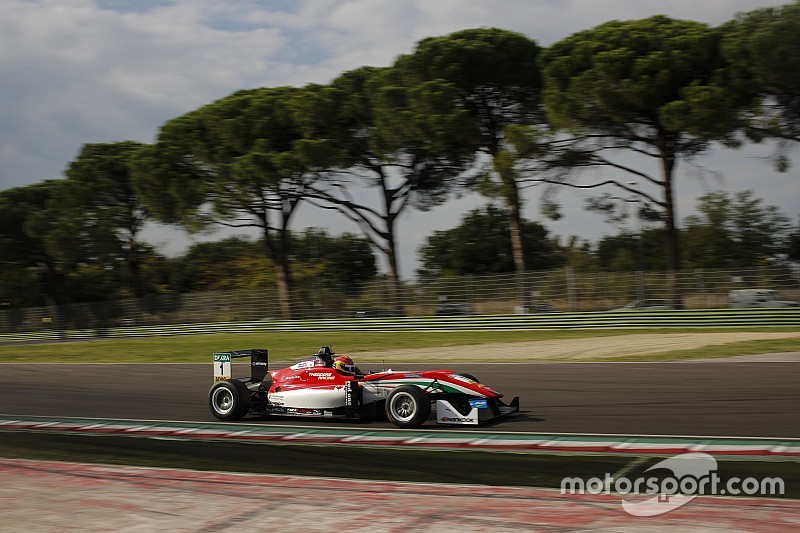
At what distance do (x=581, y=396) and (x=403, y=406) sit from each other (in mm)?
3383

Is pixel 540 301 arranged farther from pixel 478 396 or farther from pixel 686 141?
pixel 478 396

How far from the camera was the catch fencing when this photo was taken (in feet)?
82.4

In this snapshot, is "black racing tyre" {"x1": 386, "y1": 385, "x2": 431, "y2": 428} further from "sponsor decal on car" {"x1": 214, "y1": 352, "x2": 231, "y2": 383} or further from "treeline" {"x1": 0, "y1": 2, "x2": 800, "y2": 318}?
"treeline" {"x1": 0, "y1": 2, "x2": 800, "y2": 318}

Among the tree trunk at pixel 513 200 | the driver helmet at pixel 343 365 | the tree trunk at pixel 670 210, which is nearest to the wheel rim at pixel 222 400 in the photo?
the driver helmet at pixel 343 365

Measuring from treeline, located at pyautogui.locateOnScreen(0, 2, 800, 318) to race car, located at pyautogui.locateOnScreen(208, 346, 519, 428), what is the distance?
1818cm

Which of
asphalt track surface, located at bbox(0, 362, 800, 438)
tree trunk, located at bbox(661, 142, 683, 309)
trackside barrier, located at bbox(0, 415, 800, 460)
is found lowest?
trackside barrier, located at bbox(0, 415, 800, 460)

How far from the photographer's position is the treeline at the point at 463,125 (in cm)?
2559

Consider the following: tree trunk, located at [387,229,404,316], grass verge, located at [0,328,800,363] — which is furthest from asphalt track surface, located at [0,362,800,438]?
tree trunk, located at [387,229,404,316]

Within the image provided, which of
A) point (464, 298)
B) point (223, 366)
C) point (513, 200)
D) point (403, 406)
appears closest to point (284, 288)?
point (464, 298)

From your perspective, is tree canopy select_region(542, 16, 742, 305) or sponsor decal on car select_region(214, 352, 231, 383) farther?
tree canopy select_region(542, 16, 742, 305)

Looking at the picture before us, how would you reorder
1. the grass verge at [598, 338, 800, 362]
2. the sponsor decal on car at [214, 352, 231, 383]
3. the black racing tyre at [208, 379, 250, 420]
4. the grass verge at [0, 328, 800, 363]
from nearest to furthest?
1. the black racing tyre at [208, 379, 250, 420]
2. the sponsor decal on car at [214, 352, 231, 383]
3. the grass verge at [598, 338, 800, 362]
4. the grass verge at [0, 328, 800, 363]

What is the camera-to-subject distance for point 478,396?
31.7ft

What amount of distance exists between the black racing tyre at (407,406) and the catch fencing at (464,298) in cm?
1787

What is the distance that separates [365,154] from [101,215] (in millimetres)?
18267
